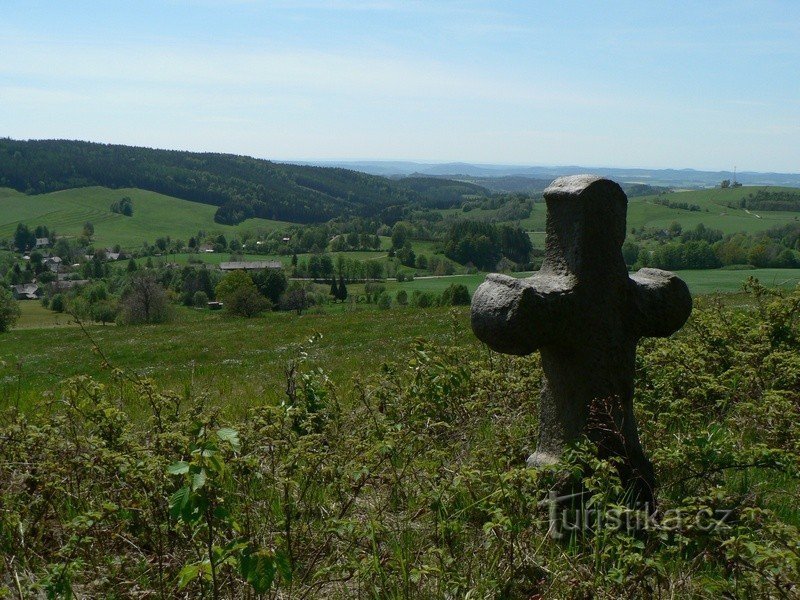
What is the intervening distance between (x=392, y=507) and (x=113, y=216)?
193m

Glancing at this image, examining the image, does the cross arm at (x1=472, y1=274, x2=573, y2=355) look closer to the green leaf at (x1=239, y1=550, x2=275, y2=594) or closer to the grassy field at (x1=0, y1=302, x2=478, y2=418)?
the grassy field at (x1=0, y1=302, x2=478, y2=418)

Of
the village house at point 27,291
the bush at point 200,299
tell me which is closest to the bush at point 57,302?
the bush at point 200,299

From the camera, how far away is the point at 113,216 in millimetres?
179875

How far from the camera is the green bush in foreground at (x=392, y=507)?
3.21m

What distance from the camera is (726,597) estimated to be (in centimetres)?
329

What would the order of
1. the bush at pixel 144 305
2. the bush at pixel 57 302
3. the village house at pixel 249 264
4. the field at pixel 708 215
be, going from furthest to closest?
the village house at pixel 249 264 < the field at pixel 708 215 < the bush at pixel 57 302 < the bush at pixel 144 305

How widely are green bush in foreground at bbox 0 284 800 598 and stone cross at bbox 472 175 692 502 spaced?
0.79 ft

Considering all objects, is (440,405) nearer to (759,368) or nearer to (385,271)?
(759,368)

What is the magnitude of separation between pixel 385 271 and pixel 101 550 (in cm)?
10823

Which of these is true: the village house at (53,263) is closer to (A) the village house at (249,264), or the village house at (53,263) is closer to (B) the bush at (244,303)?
(A) the village house at (249,264)

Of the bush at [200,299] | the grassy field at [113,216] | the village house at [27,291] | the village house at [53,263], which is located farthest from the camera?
the grassy field at [113,216]

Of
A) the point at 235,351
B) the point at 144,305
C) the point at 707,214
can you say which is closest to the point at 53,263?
the point at 144,305

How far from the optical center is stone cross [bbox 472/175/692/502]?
4.38m

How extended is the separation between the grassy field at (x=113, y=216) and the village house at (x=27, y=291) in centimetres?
3977
